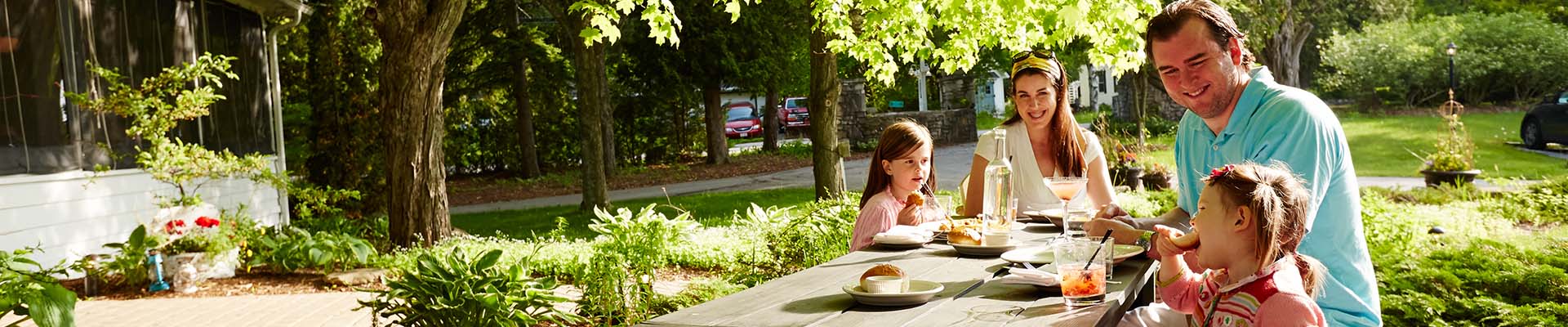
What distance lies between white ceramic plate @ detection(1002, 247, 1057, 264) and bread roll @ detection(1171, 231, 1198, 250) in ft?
1.70

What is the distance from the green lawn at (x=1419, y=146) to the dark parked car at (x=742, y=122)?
521 inches

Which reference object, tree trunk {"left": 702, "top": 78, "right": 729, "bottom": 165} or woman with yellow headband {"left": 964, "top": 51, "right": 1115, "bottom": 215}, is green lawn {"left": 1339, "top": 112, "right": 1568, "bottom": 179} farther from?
tree trunk {"left": 702, "top": 78, "right": 729, "bottom": 165}

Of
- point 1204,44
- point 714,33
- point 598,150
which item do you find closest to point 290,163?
point 598,150

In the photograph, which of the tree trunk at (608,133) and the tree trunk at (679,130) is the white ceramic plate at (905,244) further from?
the tree trunk at (679,130)

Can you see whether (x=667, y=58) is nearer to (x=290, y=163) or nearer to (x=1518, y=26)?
(x=290, y=163)

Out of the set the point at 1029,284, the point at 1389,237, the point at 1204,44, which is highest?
the point at 1204,44

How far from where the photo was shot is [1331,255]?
110 inches

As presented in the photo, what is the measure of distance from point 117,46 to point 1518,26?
111 feet

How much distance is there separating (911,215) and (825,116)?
5406 mm

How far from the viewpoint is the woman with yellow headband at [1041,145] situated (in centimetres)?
516

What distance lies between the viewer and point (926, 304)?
2.84 metres

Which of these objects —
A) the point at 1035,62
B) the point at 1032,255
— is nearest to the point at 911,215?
the point at 1035,62

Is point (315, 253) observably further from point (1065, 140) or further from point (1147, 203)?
point (1147, 203)

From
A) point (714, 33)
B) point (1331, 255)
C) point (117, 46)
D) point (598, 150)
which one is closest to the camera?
point (1331, 255)
